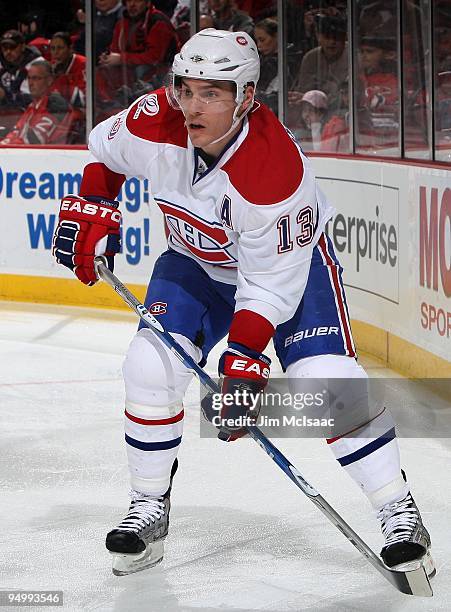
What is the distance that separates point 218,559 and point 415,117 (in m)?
2.76

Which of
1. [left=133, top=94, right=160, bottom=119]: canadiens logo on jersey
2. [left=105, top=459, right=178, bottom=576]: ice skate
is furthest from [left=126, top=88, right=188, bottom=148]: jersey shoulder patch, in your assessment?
[left=105, top=459, right=178, bottom=576]: ice skate

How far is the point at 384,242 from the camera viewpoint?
5.08 meters

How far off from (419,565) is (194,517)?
729 mm

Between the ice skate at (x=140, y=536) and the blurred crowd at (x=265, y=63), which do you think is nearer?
the ice skate at (x=140, y=536)

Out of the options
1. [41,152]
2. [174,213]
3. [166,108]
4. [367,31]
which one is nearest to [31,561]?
[174,213]

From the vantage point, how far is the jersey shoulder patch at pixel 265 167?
2.51 metres

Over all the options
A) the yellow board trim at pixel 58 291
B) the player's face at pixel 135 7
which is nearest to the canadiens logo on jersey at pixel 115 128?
the yellow board trim at pixel 58 291

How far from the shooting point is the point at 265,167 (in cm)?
253

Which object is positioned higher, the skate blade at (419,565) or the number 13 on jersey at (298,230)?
the number 13 on jersey at (298,230)

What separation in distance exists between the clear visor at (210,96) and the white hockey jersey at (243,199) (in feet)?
0.26

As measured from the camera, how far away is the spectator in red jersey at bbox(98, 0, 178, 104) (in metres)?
6.87

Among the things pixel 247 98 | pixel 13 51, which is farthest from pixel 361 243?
pixel 13 51

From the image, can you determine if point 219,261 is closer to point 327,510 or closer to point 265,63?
point 327,510

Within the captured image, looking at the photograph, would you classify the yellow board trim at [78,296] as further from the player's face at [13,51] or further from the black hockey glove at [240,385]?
the black hockey glove at [240,385]
